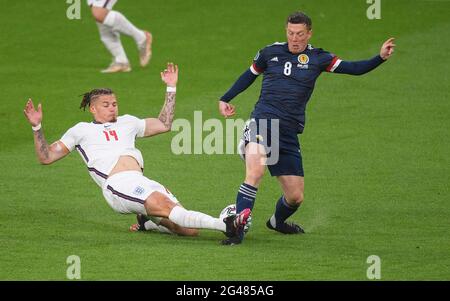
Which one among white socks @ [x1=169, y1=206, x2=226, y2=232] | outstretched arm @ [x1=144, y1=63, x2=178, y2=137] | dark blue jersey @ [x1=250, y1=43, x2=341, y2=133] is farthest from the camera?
outstretched arm @ [x1=144, y1=63, x2=178, y2=137]

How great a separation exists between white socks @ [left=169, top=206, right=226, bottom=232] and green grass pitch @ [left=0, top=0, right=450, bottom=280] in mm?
202

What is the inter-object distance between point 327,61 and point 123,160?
85.3 inches

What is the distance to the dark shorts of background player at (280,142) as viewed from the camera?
11.6 meters

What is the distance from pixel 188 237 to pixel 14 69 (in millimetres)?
9413

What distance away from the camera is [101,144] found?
1191 centimetres

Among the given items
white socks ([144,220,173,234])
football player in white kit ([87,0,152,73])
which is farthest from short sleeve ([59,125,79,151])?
football player in white kit ([87,0,152,73])

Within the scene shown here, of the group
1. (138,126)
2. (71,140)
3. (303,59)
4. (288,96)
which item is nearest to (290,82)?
(288,96)

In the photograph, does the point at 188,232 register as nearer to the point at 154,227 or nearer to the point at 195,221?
the point at 154,227

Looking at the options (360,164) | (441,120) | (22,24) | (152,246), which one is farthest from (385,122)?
(22,24)

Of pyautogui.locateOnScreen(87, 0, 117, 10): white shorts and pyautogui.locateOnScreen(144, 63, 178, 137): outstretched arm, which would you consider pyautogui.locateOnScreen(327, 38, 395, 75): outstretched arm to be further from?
pyautogui.locateOnScreen(87, 0, 117, 10): white shorts

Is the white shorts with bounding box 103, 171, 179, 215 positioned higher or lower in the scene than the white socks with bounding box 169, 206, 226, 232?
higher

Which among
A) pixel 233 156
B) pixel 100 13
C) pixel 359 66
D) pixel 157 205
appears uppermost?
pixel 100 13

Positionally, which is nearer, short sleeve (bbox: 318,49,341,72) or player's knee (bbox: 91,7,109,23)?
short sleeve (bbox: 318,49,341,72)

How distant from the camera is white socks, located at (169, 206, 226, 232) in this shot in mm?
11117
